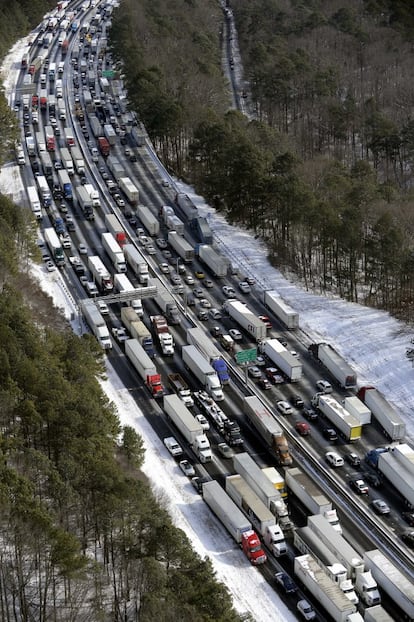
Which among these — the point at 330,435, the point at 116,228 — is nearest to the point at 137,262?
the point at 116,228

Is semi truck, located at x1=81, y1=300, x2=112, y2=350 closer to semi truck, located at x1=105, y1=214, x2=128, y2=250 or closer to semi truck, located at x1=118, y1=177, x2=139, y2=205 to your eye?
semi truck, located at x1=105, y1=214, x2=128, y2=250

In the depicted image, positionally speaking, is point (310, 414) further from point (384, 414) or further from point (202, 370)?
point (202, 370)

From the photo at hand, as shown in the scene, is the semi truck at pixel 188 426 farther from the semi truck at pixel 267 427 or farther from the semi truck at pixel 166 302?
the semi truck at pixel 166 302

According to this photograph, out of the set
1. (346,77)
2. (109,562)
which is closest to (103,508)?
(109,562)

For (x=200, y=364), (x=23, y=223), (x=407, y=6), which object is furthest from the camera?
(x=407, y=6)

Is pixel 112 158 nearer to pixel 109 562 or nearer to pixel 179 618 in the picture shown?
pixel 109 562

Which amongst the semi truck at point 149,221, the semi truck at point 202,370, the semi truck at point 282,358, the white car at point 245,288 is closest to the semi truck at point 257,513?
the semi truck at point 202,370
